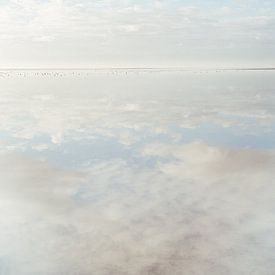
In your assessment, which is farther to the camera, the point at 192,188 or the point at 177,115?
the point at 177,115

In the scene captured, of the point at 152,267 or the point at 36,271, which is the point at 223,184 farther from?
the point at 36,271

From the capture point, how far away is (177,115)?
33938 mm

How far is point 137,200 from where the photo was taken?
13.8 meters

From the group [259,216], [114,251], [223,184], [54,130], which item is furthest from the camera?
[54,130]

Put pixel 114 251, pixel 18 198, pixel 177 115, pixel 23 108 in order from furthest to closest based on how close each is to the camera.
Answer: pixel 23 108 → pixel 177 115 → pixel 18 198 → pixel 114 251

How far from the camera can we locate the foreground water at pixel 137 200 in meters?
9.65

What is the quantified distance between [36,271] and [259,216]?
668 cm

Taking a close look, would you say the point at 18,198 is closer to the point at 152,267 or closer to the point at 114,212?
the point at 114,212

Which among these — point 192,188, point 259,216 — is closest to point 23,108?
point 192,188

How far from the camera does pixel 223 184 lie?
51.2ft

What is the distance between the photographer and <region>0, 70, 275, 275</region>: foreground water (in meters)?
9.65

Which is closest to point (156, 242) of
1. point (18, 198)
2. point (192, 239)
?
point (192, 239)

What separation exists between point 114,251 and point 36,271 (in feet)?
6.15

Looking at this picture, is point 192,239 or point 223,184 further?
point 223,184
